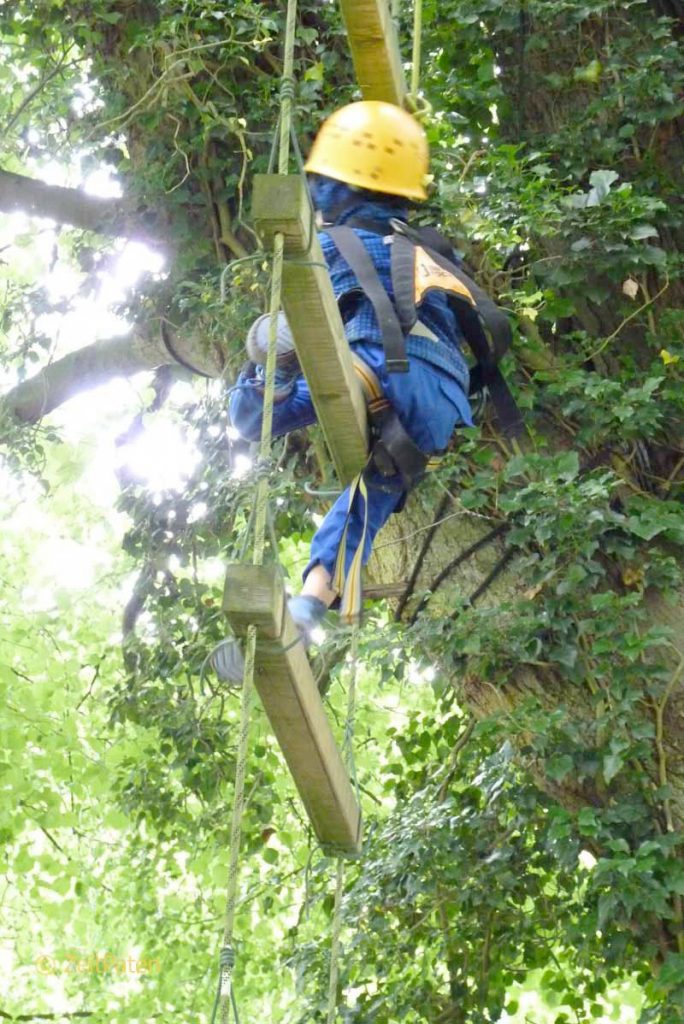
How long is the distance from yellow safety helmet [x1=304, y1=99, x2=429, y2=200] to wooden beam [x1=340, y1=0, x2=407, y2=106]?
271mm

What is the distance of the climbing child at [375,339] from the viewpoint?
2873 millimetres

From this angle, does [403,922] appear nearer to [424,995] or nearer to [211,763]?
[424,995]

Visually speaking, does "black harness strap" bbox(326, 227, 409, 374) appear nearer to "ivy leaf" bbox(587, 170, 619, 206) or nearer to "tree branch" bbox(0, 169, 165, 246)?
"ivy leaf" bbox(587, 170, 619, 206)

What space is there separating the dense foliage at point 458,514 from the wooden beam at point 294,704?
1.36 meters

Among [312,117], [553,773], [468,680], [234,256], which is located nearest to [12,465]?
[234,256]

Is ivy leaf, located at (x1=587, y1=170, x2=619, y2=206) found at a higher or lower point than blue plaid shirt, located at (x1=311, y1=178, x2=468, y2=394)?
lower

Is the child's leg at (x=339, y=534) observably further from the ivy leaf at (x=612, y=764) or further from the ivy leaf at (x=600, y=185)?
the ivy leaf at (x=600, y=185)

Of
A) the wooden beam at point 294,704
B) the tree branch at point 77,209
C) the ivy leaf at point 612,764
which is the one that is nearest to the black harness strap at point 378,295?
the wooden beam at point 294,704

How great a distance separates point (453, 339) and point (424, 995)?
231 cm

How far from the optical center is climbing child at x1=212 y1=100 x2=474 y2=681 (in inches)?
113

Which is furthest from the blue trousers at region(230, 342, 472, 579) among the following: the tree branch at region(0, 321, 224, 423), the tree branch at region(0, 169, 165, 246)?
the tree branch at region(0, 321, 224, 423)

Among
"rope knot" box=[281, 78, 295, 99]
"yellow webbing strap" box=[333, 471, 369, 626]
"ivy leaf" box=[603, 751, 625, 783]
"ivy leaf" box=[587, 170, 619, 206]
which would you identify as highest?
"rope knot" box=[281, 78, 295, 99]

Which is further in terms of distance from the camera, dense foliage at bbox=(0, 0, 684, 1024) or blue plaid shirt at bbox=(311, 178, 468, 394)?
dense foliage at bbox=(0, 0, 684, 1024)

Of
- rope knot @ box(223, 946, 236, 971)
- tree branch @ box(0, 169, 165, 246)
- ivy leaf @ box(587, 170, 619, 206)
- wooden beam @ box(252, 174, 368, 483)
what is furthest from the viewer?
tree branch @ box(0, 169, 165, 246)
